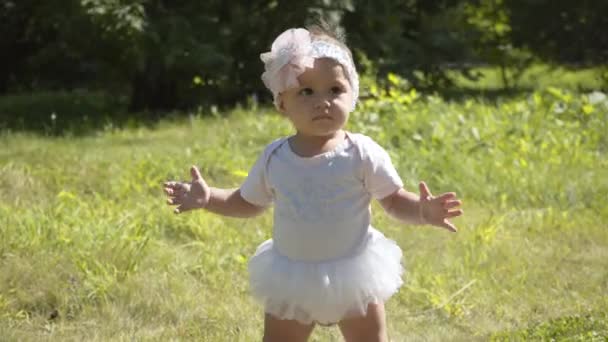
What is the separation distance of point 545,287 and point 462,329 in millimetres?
754

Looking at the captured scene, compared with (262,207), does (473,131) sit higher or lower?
lower

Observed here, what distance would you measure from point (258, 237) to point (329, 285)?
258 cm

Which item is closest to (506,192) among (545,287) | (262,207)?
(545,287)

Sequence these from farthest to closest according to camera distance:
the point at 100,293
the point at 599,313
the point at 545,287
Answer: the point at 545,287 → the point at 100,293 → the point at 599,313

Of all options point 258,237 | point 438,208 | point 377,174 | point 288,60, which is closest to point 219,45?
point 258,237

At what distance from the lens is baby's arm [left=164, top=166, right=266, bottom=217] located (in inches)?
140

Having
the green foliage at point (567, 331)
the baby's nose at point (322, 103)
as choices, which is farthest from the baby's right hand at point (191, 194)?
the green foliage at point (567, 331)

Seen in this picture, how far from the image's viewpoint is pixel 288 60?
3385mm

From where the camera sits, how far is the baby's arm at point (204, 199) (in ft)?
11.7

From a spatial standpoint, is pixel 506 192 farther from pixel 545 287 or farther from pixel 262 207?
pixel 262 207

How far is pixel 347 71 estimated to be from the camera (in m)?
3.41

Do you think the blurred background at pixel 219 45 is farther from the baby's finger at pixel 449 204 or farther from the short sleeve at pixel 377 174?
the baby's finger at pixel 449 204

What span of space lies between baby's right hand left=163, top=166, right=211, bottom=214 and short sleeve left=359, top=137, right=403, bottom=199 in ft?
1.87

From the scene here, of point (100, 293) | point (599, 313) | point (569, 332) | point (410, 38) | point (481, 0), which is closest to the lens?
point (569, 332)
